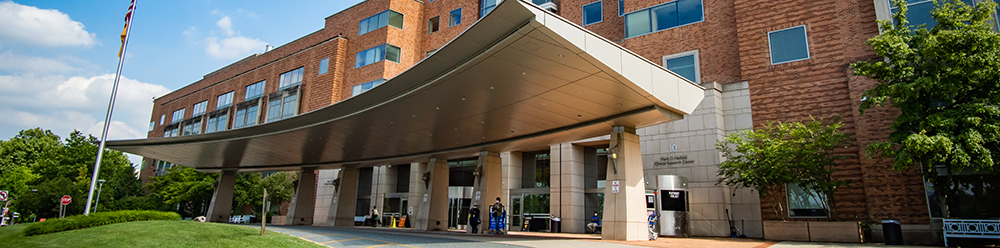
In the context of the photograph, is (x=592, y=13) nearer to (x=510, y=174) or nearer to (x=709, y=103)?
(x=709, y=103)

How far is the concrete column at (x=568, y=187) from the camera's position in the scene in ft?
87.8

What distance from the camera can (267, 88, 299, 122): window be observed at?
4414 cm

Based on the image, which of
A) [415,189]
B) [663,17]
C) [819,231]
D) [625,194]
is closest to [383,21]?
[415,189]

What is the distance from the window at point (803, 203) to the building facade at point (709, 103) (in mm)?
83

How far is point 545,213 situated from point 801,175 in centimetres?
1257

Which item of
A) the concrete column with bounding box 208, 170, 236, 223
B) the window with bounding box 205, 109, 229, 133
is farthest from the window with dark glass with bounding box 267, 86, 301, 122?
the window with bounding box 205, 109, 229, 133

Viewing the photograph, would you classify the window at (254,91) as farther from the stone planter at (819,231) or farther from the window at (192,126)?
the stone planter at (819,231)

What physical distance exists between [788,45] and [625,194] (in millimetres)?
12038

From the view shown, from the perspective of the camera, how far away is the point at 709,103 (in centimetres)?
2408

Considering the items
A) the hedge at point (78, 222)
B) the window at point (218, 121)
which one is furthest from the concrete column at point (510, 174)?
the window at point (218, 121)

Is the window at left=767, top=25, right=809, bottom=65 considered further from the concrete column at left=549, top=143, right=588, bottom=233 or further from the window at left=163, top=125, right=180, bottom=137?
the window at left=163, top=125, right=180, bottom=137

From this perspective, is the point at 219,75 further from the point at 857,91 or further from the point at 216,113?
the point at 857,91

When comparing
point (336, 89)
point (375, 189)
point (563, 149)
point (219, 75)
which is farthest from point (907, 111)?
point (219, 75)

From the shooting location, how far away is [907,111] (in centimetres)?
1636
